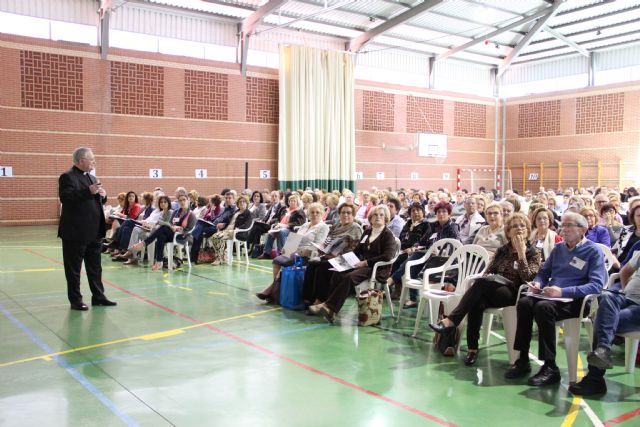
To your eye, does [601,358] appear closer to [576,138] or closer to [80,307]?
[80,307]


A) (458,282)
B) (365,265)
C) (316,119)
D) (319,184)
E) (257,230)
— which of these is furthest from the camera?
(319,184)

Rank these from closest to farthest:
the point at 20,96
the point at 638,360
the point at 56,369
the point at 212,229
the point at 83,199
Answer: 1. the point at 56,369
2. the point at 638,360
3. the point at 83,199
4. the point at 212,229
5. the point at 20,96

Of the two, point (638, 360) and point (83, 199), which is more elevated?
point (83, 199)

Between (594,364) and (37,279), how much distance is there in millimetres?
7201

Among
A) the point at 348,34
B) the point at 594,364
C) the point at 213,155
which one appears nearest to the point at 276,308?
the point at 594,364

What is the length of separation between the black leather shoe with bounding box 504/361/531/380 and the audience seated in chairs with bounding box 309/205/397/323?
1.92m

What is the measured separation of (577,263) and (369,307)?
6.76 feet

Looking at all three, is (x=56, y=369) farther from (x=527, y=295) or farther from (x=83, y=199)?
(x=527, y=295)

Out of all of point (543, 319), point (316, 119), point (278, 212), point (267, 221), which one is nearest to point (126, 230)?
point (267, 221)

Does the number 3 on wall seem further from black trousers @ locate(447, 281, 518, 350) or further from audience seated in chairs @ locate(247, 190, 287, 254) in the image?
black trousers @ locate(447, 281, 518, 350)

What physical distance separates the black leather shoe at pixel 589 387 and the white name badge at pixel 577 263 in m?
0.79

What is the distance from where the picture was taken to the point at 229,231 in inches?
375

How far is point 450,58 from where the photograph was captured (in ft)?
75.5

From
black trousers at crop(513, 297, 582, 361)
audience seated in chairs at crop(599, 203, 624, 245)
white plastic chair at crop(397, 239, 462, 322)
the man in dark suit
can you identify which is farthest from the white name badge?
the man in dark suit
